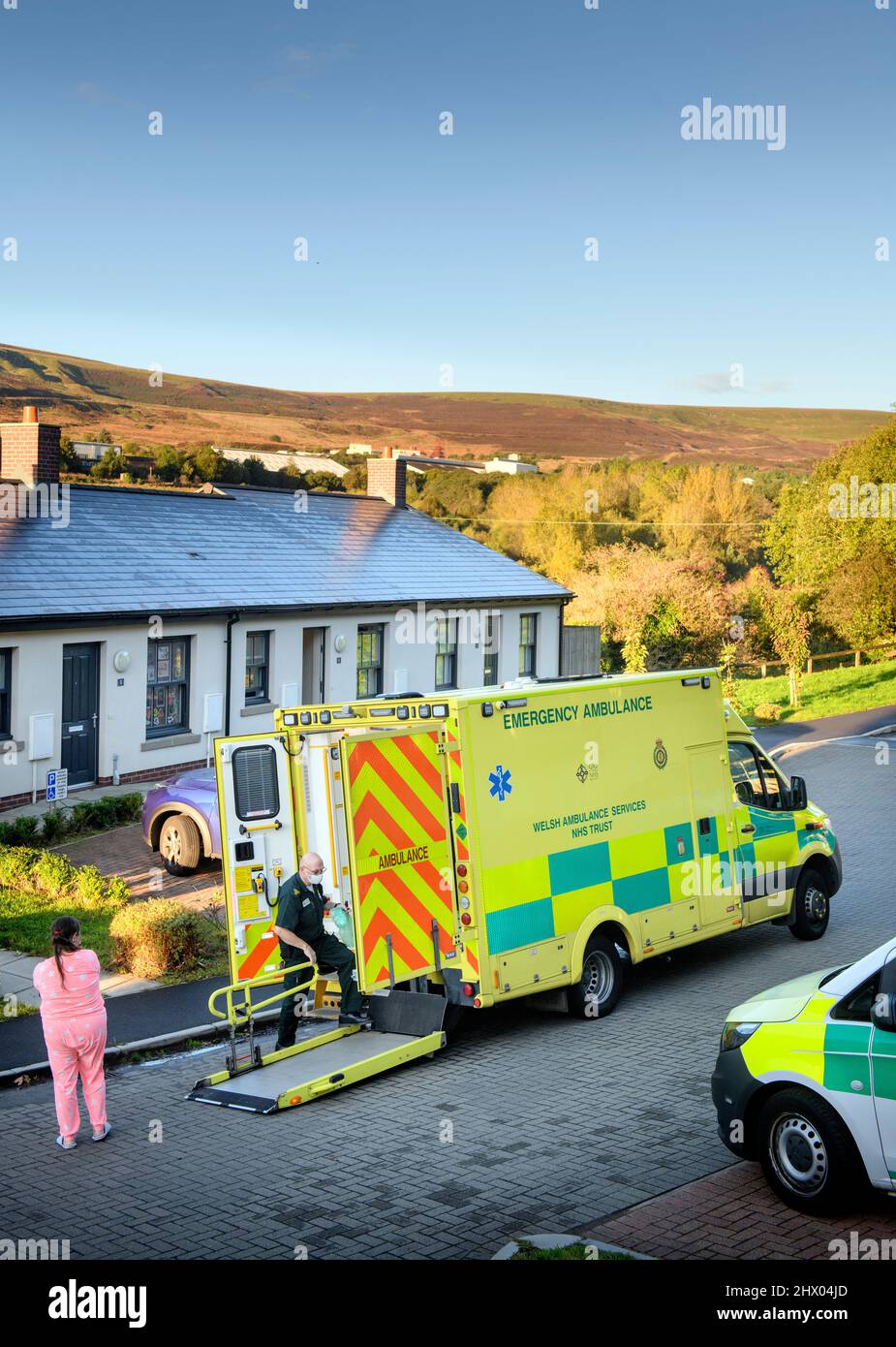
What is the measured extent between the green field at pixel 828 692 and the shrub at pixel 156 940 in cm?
2805

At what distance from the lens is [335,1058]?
35.2 feet

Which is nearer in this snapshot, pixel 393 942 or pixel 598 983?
pixel 393 942

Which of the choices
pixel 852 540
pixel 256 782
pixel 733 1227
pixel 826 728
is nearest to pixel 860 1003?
pixel 733 1227

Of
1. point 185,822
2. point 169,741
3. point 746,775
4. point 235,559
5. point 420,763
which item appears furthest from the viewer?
point 235,559

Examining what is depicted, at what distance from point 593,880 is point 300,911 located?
2823 mm

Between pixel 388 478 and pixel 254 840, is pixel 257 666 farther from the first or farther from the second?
pixel 254 840

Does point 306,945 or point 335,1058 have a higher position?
point 306,945

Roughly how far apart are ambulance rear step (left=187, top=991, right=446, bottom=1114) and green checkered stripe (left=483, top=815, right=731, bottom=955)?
862 millimetres

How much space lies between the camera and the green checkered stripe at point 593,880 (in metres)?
11.3

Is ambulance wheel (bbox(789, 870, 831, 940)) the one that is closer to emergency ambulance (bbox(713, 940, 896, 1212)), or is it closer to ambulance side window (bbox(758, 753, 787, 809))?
ambulance side window (bbox(758, 753, 787, 809))

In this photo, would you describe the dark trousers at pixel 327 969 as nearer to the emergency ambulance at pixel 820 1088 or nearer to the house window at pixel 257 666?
the emergency ambulance at pixel 820 1088

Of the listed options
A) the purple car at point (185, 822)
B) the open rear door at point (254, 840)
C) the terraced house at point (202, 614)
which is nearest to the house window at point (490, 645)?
the terraced house at point (202, 614)

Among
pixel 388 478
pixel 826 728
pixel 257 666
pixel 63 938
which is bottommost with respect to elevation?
pixel 826 728
